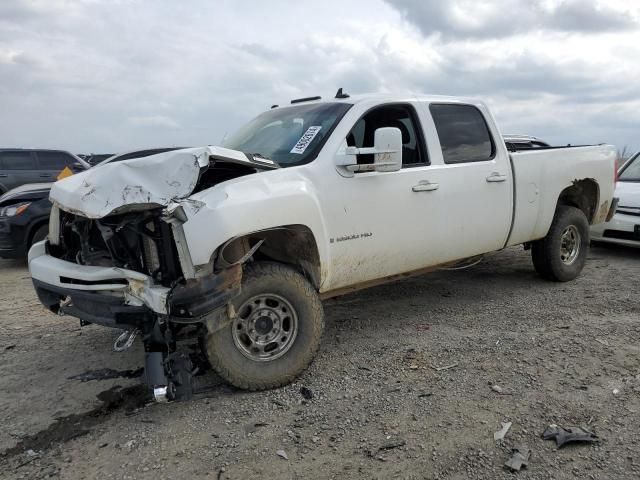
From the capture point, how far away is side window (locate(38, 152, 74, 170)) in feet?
40.7

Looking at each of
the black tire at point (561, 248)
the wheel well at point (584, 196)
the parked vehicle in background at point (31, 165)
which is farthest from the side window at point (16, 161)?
the wheel well at point (584, 196)

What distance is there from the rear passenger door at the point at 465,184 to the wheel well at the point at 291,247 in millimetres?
1167

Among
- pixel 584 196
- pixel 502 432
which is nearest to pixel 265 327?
pixel 502 432

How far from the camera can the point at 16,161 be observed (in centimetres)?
1220

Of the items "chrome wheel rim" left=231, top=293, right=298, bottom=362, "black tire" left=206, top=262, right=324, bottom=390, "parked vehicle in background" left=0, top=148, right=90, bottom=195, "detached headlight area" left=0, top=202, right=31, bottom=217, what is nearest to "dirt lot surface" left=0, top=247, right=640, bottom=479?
"black tire" left=206, top=262, right=324, bottom=390

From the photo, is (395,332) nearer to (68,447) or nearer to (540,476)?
(540,476)

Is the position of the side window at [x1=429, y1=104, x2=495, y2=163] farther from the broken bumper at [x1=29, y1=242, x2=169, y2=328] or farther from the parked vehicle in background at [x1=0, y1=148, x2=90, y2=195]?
the parked vehicle in background at [x1=0, y1=148, x2=90, y2=195]

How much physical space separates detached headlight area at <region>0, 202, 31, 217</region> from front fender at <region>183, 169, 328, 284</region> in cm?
543

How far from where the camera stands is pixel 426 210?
173 inches

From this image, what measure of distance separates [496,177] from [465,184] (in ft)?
A: 1.51

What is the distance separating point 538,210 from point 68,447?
4.68m

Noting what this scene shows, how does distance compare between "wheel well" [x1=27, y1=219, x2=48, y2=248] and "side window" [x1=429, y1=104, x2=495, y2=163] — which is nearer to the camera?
"side window" [x1=429, y1=104, x2=495, y2=163]

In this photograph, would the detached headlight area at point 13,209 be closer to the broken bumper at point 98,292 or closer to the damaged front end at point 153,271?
the broken bumper at point 98,292

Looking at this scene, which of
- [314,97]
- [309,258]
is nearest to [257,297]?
[309,258]
